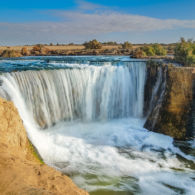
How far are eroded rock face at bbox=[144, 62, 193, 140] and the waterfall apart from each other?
2.50 metres

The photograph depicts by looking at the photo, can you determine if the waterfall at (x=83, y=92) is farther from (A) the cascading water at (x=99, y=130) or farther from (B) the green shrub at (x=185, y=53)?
(B) the green shrub at (x=185, y=53)

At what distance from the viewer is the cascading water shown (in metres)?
7.48

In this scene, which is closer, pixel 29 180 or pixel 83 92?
pixel 29 180

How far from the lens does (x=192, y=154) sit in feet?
30.3

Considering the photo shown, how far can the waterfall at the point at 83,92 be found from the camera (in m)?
11.7

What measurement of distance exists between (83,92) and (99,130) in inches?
113

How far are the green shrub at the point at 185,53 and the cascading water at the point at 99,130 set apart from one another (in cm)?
293

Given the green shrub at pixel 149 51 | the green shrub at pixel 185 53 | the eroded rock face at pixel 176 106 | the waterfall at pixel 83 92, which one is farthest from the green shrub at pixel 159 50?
the eroded rock face at pixel 176 106

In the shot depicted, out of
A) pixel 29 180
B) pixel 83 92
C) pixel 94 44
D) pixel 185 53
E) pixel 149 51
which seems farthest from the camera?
pixel 94 44

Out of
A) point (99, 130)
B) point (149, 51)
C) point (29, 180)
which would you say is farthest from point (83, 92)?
point (149, 51)

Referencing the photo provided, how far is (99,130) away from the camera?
12.0 m

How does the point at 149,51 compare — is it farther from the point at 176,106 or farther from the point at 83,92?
the point at 176,106

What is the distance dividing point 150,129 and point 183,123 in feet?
5.55

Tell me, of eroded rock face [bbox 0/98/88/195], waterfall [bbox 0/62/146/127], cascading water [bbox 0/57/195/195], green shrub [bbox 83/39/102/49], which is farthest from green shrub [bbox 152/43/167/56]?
eroded rock face [bbox 0/98/88/195]
